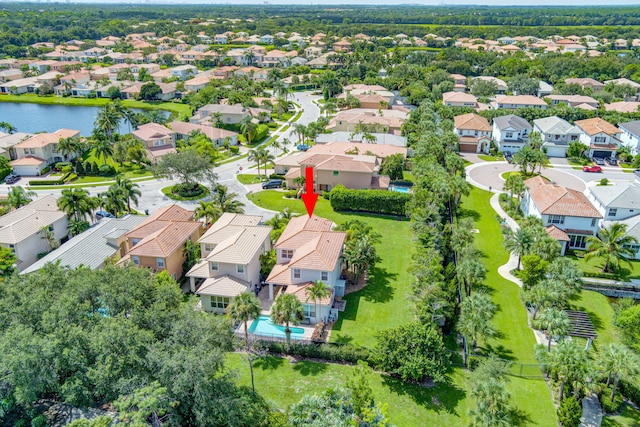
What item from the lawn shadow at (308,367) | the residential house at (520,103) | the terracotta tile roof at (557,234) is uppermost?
the residential house at (520,103)

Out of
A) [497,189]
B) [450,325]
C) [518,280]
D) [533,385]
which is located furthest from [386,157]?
[533,385]

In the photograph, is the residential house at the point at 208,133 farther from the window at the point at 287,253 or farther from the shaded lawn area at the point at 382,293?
the window at the point at 287,253

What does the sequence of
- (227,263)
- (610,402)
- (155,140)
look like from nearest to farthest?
(610,402) < (227,263) < (155,140)

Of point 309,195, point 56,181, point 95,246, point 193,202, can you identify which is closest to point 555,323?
point 309,195

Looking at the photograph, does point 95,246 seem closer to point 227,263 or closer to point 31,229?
point 31,229

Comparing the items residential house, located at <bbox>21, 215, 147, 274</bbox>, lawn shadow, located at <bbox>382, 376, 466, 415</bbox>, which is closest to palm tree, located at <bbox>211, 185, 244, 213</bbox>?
residential house, located at <bbox>21, 215, 147, 274</bbox>

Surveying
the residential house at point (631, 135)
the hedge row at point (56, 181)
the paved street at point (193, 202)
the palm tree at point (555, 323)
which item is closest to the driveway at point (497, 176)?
the residential house at point (631, 135)

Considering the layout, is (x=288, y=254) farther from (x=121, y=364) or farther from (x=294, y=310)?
(x=121, y=364)
